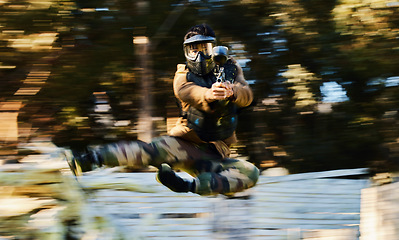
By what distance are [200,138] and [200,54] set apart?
368 mm

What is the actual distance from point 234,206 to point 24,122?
3421 mm

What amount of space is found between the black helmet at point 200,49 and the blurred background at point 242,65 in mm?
3101

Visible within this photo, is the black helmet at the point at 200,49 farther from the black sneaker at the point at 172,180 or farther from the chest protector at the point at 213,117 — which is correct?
the black sneaker at the point at 172,180

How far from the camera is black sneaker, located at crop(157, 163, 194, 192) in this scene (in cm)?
194

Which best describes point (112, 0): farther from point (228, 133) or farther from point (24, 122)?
point (228, 133)

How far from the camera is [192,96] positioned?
71.3 inches

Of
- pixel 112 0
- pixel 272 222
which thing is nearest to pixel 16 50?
pixel 112 0

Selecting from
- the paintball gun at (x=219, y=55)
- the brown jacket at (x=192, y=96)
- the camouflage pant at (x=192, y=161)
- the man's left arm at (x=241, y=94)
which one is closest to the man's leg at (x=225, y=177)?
the camouflage pant at (x=192, y=161)

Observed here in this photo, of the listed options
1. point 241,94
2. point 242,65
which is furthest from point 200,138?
point 242,65

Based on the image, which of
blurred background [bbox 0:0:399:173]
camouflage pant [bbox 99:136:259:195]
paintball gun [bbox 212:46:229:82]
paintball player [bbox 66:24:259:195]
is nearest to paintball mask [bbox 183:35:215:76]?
paintball player [bbox 66:24:259:195]

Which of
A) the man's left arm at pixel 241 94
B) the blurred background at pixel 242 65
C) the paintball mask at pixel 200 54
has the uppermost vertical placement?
the paintball mask at pixel 200 54

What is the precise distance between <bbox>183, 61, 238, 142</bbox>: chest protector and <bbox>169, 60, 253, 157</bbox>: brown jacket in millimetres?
27

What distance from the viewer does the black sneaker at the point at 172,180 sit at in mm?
1938

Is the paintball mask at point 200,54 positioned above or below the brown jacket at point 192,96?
above
